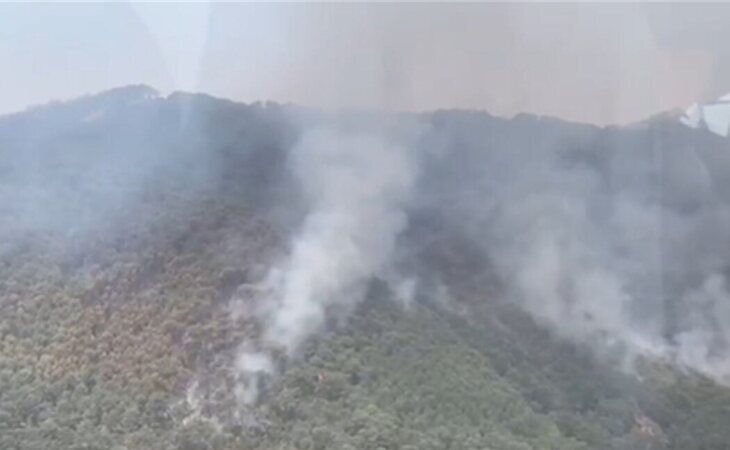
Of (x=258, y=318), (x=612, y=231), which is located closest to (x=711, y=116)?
(x=612, y=231)

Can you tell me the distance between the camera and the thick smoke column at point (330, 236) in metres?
11.9

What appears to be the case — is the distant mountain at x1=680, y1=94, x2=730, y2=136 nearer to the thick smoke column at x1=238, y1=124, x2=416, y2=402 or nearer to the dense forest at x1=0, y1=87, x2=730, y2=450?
the dense forest at x1=0, y1=87, x2=730, y2=450

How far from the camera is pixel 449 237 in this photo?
14844 mm

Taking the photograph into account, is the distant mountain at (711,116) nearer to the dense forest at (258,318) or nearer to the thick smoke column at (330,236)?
the dense forest at (258,318)

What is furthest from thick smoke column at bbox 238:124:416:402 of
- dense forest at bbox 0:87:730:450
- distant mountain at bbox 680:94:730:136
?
distant mountain at bbox 680:94:730:136

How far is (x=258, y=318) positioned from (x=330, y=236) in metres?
2.07

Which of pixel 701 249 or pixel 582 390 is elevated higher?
pixel 701 249

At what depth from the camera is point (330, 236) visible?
13.7 meters

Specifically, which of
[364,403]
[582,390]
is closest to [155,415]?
[364,403]

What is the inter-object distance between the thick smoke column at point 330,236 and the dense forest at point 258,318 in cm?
17

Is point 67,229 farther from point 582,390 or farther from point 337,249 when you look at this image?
point 582,390

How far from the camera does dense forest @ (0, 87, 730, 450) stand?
1070 centimetres

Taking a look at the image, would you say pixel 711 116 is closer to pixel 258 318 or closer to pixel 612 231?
pixel 612 231

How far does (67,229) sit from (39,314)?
150cm
